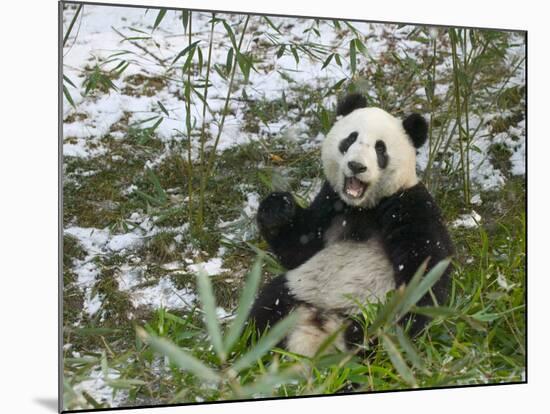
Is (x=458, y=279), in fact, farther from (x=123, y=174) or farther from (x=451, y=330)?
(x=123, y=174)

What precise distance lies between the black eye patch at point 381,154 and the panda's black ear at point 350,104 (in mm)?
174

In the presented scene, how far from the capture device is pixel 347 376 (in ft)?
10.3

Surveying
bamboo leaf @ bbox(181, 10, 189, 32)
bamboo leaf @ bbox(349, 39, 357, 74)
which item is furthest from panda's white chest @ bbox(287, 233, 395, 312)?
bamboo leaf @ bbox(181, 10, 189, 32)

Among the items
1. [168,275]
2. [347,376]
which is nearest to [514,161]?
[347,376]

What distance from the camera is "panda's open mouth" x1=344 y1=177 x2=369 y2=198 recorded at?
3.17 meters

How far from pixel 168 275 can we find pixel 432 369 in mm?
1076

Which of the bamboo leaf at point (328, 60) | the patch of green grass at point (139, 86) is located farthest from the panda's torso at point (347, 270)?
the patch of green grass at point (139, 86)

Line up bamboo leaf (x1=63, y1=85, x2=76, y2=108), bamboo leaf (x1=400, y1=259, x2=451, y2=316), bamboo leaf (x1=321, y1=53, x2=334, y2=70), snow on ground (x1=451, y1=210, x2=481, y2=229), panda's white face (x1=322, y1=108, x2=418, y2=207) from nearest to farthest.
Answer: bamboo leaf (x1=400, y1=259, x2=451, y2=316)
bamboo leaf (x1=63, y1=85, x2=76, y2=108)
panda's white face (x1=322, y1=108, x2=418, y2=207)
bamboo leaf (x1=321, y1=53, x2=334, y2=70)
snow on ground (x1=451, y1=210, x2=481, y2=229)

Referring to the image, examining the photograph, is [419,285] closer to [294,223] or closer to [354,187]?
[354,187]

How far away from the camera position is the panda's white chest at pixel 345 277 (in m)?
3.19

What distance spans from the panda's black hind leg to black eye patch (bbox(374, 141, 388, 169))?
603mm

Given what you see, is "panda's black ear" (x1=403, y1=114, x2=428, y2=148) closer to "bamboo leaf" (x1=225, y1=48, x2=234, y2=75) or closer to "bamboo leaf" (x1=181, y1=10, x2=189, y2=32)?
"bamboo leaf" (x1=225, y1=48, x2=234, y2=75)

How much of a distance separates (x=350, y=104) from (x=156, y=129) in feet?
2.45

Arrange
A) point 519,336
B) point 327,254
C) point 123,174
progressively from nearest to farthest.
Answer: point 123,174 → point 327,254 → point 519,336
